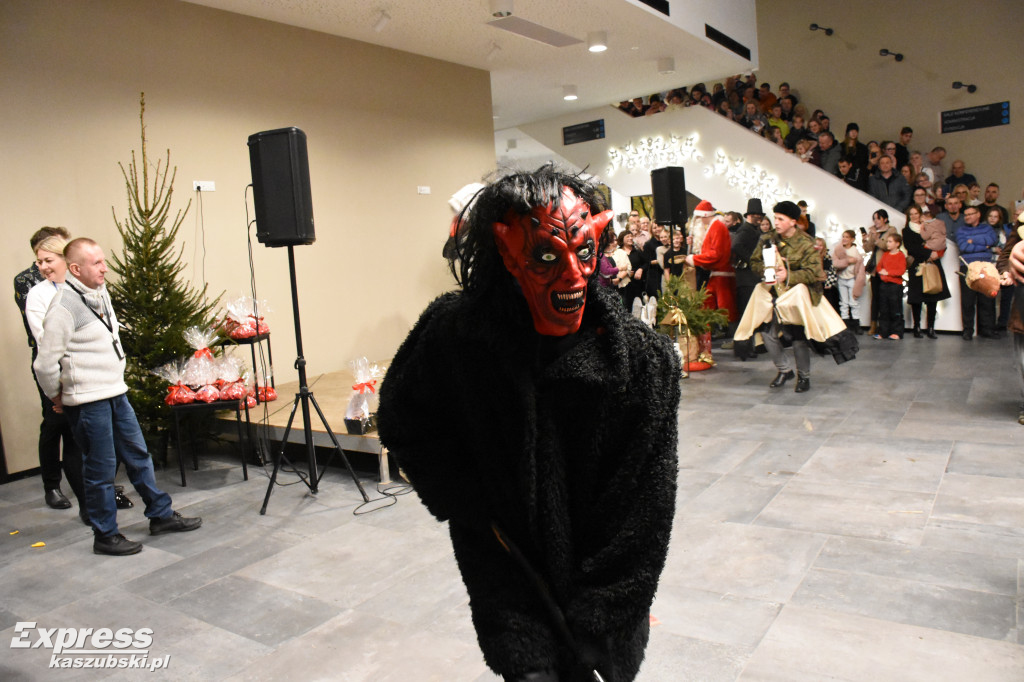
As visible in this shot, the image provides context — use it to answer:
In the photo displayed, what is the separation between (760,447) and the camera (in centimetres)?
503

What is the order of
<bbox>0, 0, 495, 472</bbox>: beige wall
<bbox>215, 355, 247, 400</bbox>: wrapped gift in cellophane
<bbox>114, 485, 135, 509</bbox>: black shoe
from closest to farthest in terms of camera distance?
<bbox>114, 485, 135, 509</bbox>: black shoe
<bbox>215, 355, 247, 400</bbox>: wrapped gift in cellophane
<bbox>0, 0, 495, 472</bbox>: beige wall

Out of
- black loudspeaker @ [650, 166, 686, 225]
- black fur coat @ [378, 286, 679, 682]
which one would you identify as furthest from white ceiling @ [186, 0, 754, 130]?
black fur coat @ [378, 286, 679, 682]

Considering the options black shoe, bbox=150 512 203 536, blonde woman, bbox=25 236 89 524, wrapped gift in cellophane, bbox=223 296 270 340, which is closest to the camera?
black shoe, bbox=150 512 203 536

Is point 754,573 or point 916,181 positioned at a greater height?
point 916,181

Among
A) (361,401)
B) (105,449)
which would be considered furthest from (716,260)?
(105,449)

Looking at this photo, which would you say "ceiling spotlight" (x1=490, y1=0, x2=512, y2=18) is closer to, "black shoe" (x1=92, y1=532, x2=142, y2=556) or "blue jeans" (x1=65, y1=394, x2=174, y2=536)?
"blue jeans" (x1=65, y1=394, x2=174, y2=536)

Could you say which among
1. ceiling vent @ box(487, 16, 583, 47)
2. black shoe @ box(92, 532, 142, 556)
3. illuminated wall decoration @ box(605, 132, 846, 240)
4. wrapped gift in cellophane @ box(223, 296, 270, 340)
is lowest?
black shoe @ box(92, 532, 142, 556)

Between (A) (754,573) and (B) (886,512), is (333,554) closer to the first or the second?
(A) (754,573)

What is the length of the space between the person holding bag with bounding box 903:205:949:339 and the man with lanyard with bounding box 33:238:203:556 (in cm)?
864

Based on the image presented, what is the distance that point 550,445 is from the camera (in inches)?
55.2

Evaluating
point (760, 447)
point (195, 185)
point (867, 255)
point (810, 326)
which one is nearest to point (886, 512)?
point (760, 447)

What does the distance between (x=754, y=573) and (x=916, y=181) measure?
29.9ft

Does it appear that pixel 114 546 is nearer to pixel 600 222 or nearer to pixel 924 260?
pixel 600 222

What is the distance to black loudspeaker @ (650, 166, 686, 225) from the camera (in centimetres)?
791
